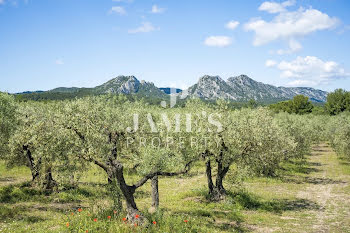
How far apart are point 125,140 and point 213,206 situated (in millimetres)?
11020

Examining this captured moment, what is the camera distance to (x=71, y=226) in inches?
604

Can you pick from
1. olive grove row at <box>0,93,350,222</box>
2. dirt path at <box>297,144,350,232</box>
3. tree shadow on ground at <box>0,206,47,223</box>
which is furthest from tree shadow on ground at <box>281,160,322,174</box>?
tree shadow on ground at <box>0,206,47,223</box>

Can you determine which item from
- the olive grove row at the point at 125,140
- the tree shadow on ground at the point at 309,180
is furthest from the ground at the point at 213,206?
the olive grove row at the point at 125,140

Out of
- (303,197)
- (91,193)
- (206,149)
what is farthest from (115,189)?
(303,197)

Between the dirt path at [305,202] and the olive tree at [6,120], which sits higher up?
the olive tree at [6,120]

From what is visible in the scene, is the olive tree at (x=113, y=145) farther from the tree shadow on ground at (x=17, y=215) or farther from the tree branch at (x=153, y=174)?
the tree shadow on ground at (x=17, y=215)

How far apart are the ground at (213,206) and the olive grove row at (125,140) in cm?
215

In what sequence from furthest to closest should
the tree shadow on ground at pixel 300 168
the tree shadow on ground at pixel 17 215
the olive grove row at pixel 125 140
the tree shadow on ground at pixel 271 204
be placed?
the tree shadow on ground at pixel 300 168 < the tree shadow on ground at pixel 271 204 < the tree shadow on ground at pixel 17 215 < the olive grove row at pixel 125 140

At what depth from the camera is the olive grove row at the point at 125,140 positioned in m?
16.5

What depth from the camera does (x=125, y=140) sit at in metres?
22.2

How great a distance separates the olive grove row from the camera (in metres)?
16.5

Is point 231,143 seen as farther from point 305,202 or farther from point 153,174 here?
point 305,202

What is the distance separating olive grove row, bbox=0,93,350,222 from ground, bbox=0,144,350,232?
7.05 ft

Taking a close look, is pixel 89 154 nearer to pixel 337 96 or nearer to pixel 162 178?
pixel 162 178
